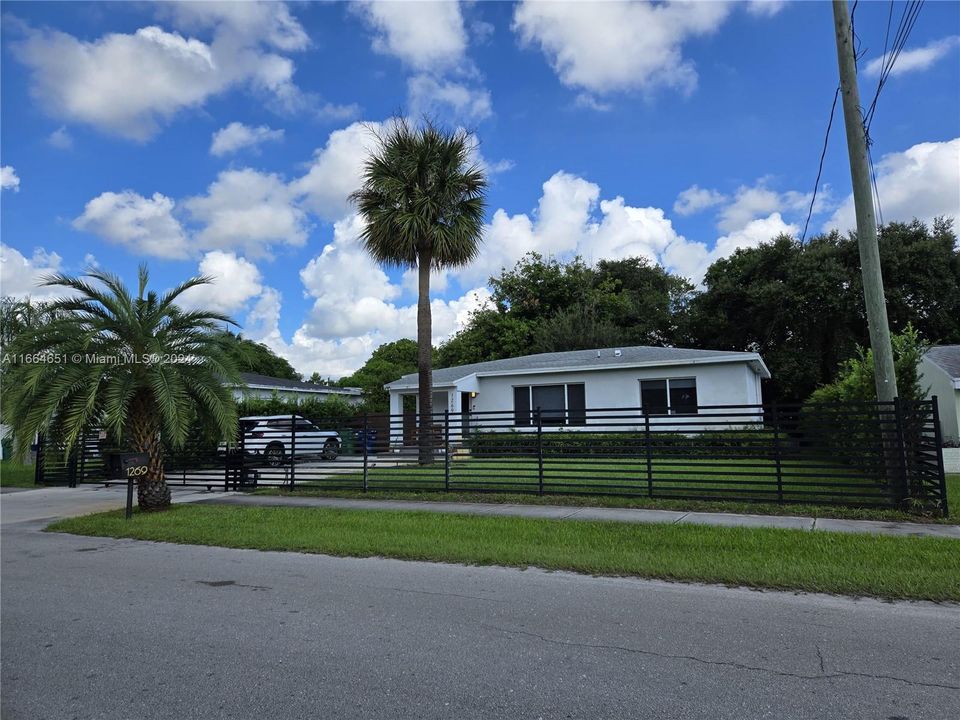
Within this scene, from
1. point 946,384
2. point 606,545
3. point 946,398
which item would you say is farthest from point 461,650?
point 946,398

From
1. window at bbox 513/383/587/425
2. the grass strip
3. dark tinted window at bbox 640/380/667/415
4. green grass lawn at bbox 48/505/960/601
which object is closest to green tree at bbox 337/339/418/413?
window at bbox 513/383/587/425

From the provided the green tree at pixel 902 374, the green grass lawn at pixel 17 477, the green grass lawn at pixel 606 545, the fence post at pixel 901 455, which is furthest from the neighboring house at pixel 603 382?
the green grass lawn at pixel 17 477

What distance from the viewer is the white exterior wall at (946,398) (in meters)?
20.1

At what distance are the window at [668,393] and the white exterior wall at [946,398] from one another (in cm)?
703

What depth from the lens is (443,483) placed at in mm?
13117

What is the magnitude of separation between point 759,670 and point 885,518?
6459 mm

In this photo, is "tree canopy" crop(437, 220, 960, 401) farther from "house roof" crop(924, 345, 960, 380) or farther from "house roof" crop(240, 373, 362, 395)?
"house roof" crop(240, 373, 362, 395)

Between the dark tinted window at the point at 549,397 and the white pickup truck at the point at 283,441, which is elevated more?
the dark tinted window at the point at 549,397

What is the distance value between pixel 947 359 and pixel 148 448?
80.8 feet

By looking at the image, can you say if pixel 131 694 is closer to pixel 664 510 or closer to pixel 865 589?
pixel 865 589

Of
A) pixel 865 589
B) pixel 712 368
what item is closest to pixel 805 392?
pixel 712 368

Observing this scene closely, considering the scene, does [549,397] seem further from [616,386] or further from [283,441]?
[283,441]

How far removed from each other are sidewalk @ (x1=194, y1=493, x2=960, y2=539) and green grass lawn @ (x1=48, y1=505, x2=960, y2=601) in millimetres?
489

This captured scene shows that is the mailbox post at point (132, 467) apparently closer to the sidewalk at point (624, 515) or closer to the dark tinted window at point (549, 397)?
the sidewalk at point (624, 515)
